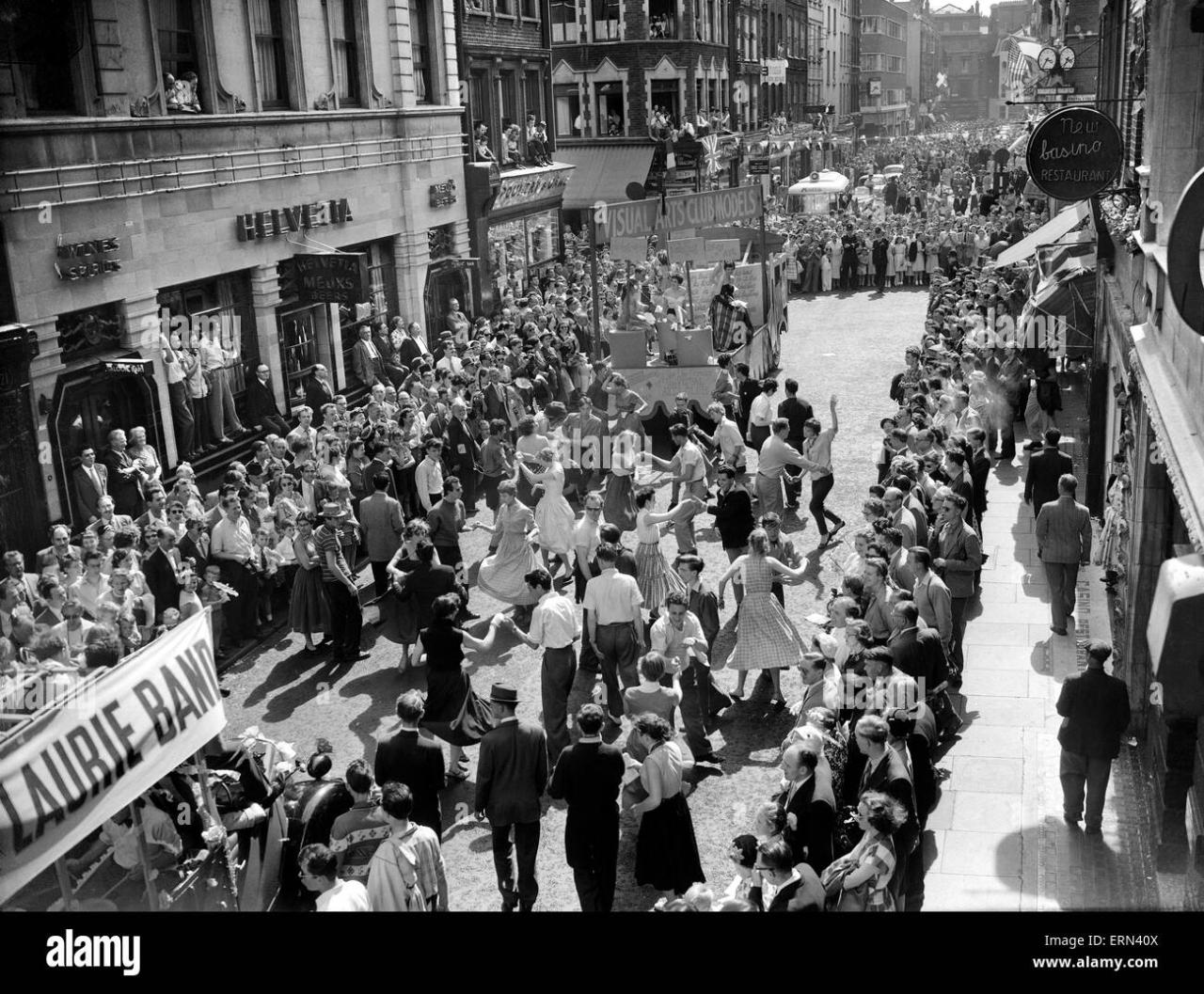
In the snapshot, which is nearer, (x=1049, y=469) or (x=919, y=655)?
Answer: (x=919, y=655)

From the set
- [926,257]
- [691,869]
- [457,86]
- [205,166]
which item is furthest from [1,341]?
[926,257]

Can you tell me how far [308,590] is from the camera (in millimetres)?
11133

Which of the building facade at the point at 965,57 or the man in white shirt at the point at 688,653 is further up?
the building facade at the point at 965,57

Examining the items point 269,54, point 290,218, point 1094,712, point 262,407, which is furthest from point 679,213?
point 1094,712

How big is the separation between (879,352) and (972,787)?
17669 mm

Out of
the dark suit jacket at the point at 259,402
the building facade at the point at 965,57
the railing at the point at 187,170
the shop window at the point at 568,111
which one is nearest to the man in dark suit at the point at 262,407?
the dark suit jacket at the point at 259,402

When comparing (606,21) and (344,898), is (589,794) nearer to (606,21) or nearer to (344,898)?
(344,898)

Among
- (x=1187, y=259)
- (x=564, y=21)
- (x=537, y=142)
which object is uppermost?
(x=564, y=21)

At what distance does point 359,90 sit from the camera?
74.2 ft

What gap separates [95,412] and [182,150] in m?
4.19

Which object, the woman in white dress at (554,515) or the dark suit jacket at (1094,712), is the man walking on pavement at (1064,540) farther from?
the woman in white dress at (554,515)

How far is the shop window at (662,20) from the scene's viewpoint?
155 ft

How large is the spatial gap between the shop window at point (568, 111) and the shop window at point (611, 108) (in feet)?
2.75
